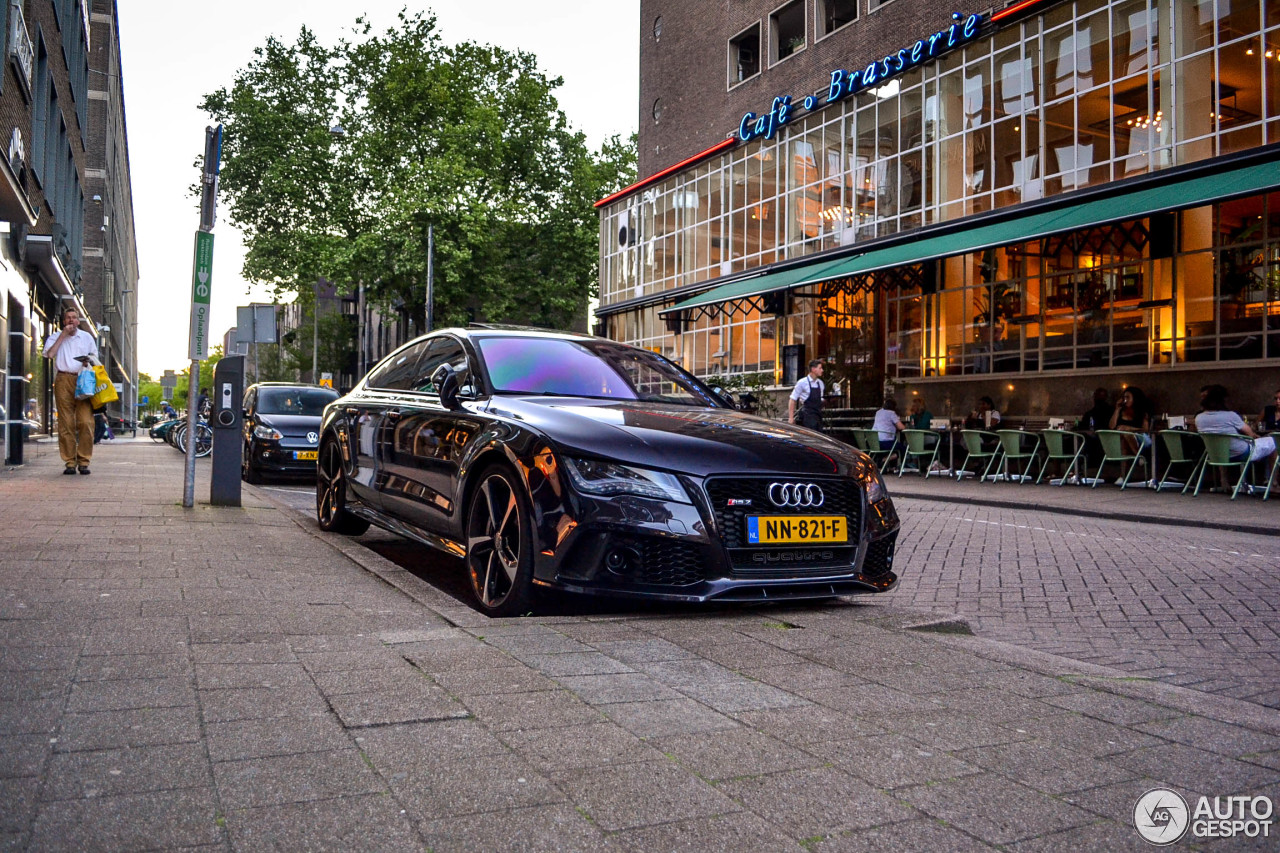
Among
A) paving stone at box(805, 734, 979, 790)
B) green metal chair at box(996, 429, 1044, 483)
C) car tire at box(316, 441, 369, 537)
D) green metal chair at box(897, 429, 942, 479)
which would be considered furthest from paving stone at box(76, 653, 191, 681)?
green metal chair at box(897, 429, 942, 479)

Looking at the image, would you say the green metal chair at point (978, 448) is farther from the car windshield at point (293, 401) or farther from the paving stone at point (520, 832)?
the paving stone at point (520, 832)

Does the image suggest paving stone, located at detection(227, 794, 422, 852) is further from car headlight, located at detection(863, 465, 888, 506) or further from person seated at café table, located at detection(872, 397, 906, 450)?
person seated at café table, located at detection(872, 397, 906, 450)

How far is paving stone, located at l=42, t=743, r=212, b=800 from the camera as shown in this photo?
2441 millimetres

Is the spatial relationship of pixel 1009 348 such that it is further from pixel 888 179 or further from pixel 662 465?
pixel 662 465

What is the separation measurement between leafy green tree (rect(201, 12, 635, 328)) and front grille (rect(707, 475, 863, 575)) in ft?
109

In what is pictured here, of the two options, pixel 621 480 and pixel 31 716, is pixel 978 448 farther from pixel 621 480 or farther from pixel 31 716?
pixel 31 716

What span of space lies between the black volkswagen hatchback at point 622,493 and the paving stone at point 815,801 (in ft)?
5.85

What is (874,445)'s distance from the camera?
19578 millimetres

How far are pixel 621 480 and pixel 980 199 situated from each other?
18.3 m

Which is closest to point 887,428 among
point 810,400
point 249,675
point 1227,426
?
point 810,400

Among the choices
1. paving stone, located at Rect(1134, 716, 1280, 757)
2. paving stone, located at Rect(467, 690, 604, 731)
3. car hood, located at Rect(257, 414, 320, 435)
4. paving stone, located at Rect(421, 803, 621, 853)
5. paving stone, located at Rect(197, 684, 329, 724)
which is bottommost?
paving stone, located at Rect(1134, 716, 1280, 757)

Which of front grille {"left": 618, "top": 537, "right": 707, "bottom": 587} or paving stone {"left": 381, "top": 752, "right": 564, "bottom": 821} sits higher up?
front grille {"left": 618, "top": 537, "right": 707, "bottom": 587}

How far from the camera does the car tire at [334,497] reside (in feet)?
24.6

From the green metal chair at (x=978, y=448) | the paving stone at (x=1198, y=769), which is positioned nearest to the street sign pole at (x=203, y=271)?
the paving stone at (x=1198, y=769)
